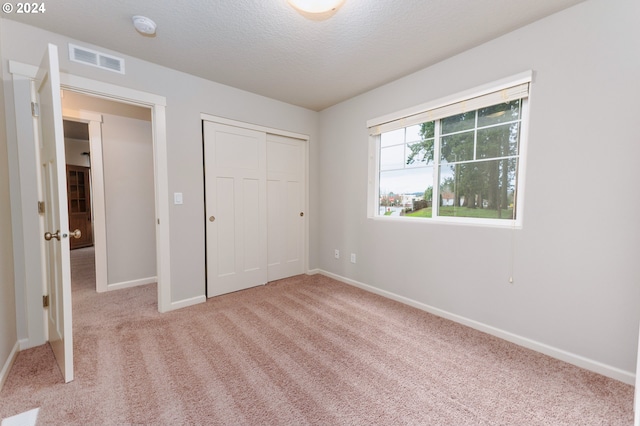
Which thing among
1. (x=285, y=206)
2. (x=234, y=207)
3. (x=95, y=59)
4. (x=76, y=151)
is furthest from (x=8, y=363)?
(x=76, y=151)

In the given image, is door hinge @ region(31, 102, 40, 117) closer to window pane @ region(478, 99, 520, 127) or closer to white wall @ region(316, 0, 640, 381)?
white wall @ region(316, 0, 640, 381)

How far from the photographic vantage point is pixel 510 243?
6.87 feet

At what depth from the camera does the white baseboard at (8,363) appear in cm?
160

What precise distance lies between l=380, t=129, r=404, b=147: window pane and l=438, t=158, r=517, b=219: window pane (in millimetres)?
617

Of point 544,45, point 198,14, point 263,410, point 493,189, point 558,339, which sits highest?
point 198,14

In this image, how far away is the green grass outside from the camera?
7.39ft

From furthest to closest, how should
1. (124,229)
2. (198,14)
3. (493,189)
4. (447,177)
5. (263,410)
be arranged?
(124,229) → (447,177) → (493,189) → (198,14) → (263,410)

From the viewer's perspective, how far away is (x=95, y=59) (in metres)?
2.22

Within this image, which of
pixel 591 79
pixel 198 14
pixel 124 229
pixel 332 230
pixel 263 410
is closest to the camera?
pixel 263 410

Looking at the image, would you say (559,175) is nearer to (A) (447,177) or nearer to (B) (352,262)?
(A) (447,177)

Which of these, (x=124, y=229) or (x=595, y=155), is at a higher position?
(x=595, y=155)

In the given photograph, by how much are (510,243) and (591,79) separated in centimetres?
121

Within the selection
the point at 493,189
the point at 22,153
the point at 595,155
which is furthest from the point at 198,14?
the point at 595,155

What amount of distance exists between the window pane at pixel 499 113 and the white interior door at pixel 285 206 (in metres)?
2.28
